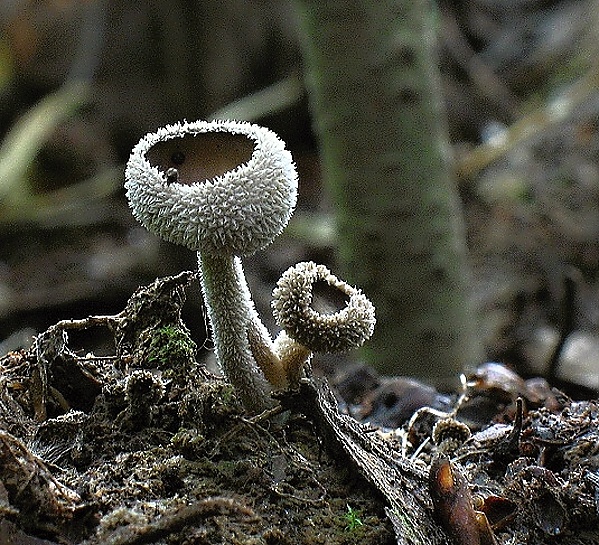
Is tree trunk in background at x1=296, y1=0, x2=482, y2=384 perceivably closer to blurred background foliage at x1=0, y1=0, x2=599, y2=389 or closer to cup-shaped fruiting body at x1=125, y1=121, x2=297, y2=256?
blurred background foliage at x1=0, y1=0, x2=599, y2=389

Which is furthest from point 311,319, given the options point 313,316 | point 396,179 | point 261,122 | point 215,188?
point 261,122

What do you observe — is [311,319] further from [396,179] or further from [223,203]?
[396,179]

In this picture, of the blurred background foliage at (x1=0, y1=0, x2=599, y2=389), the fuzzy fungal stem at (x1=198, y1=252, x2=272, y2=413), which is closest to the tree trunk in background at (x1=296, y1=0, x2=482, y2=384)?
the blurred background foliage at (x1=0, y1=0, x2=599, y2=389)

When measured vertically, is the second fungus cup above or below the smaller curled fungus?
above

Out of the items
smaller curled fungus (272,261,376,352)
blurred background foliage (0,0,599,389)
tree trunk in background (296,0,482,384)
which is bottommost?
smaller curled fungus (272,261,376,352)

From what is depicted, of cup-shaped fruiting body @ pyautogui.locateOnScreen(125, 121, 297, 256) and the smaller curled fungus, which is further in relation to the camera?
the smaller curled fungus

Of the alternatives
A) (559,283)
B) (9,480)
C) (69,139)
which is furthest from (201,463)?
(69,139)

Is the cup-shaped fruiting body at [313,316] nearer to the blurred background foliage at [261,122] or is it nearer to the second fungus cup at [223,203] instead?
the second fungus cup at [223,203]
